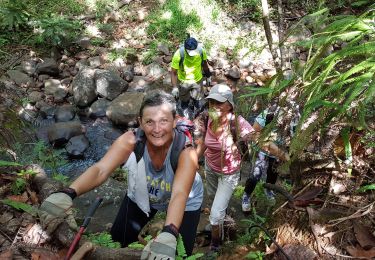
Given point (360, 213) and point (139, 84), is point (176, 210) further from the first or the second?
point (139, 84)

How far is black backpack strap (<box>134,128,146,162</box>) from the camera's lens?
136 inches

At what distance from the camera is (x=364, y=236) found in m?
2.50

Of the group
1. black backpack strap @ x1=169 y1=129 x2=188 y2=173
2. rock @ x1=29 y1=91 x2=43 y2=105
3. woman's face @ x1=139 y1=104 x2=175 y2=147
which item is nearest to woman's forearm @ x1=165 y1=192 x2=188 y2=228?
black backpack strap @ x1=169 y1=129 x2=188 y2=173

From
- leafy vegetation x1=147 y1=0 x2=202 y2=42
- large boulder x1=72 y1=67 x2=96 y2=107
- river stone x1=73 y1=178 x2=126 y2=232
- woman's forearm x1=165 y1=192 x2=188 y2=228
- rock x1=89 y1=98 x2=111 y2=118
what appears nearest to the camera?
woman's forearm x1=165 y1=192 x2=188 y2=228

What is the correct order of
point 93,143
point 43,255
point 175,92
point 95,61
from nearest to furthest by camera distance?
point 43,255 → point 175,92 → point 93,143 → point 95,61

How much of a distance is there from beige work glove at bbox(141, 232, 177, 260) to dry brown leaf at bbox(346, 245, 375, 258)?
116cm

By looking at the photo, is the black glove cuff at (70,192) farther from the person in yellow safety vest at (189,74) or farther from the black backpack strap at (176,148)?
the person in yellow safety vest at (189,74)

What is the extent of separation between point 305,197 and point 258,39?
1195 cm

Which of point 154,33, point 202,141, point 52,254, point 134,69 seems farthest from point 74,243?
point 154,33

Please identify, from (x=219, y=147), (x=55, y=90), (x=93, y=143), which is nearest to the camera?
(x=219, y=147)

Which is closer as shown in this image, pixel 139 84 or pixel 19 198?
pixel 19 198

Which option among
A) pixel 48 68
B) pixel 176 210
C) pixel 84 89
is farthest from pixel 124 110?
pixel 176 210

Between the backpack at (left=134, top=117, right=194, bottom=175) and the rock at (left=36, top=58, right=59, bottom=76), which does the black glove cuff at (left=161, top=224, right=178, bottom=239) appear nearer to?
the backpack at (left=134, top=117, right=194, bottom=175)

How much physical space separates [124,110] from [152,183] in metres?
7.06
